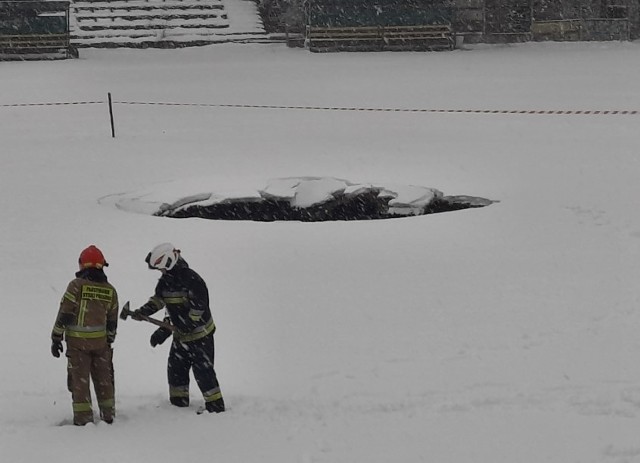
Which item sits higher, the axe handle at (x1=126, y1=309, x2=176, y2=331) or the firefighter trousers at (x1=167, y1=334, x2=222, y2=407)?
the axe handle at (x1=126, y1=309, x2=176, y2=331)

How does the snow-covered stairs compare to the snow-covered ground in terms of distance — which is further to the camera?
the snow-covered stairs

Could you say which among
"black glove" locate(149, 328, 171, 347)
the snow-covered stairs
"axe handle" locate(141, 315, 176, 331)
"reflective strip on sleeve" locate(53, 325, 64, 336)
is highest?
the snow-covered stairs

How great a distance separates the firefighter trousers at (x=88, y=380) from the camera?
26.4 feet

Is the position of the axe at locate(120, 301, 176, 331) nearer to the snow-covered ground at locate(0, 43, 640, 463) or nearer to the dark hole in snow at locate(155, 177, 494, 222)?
the snow-covered ground at locate(0, 43, 640, 463)

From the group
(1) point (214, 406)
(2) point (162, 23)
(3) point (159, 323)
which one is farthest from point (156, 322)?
(2) point (162, 23)

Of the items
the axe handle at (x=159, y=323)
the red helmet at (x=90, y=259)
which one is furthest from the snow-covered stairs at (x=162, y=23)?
the red helmet at (x=90, y=259)

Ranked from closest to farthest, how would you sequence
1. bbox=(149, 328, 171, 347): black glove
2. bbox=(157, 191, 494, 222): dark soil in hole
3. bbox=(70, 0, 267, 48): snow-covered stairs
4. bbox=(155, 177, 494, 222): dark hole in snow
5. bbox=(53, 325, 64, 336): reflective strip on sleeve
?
1. bbox=(53, 325, 64, 336): reflective strip on sleeve
2. bbox=(149, 328, 171, 347): black glove
3. bbox=(155, 177, 494, 222): dark hole in snow
4. bbox=(157, 191, 494, 222): dark soil in hole
5. bbox=(70, 0, 267, 48): snow-covered stairs

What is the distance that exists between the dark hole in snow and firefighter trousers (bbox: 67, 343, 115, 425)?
6.65m

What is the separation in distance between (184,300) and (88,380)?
994 millimetres

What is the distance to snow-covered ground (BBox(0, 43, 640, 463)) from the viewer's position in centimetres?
797

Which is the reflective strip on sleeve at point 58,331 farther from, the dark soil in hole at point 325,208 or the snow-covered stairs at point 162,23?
the snow-covered stairs at point 162,23

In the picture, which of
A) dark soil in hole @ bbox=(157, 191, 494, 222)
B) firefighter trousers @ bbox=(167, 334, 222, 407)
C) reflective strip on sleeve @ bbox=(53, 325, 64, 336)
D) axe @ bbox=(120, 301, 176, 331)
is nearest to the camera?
reflective strip on sleeve @ bbox=(53, 325, 64, 336)

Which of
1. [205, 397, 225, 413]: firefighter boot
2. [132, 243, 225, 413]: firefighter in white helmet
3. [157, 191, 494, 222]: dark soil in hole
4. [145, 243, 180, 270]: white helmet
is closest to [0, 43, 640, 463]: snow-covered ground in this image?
[205, 397, 225, 413]: firefighter boot

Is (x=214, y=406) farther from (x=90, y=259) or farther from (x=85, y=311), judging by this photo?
(x=90, y=259)
